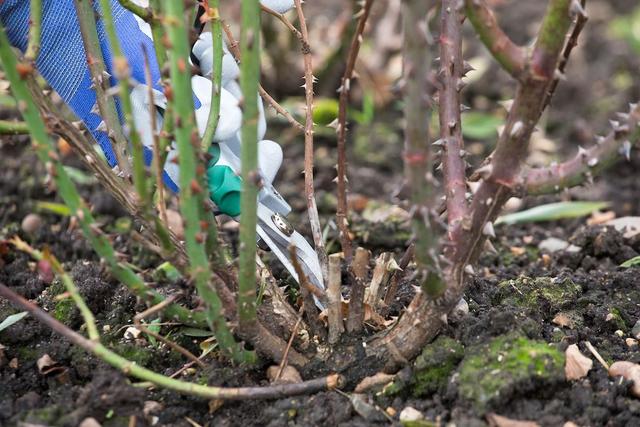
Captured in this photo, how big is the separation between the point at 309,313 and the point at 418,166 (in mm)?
386

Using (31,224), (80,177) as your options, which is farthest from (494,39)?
(80,177)

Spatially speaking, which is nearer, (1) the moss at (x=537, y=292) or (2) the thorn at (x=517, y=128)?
(2) the thorn at (x=517, y=128)

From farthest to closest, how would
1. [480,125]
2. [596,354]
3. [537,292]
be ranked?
[480,125], [537,292], [596,354]

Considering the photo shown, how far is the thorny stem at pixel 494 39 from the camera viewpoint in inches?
42.1

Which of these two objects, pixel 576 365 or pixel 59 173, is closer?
pixel 59 173

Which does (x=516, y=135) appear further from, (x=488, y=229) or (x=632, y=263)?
(x=632, y=263)

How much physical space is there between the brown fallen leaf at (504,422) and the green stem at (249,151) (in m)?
0.38

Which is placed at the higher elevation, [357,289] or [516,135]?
[516,135]

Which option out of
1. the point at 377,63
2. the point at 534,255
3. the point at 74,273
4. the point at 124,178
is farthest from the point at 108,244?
the point at 377,63

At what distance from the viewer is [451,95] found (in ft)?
4.31

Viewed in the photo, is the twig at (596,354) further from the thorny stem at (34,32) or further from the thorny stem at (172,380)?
the thorny stem at (34,32)

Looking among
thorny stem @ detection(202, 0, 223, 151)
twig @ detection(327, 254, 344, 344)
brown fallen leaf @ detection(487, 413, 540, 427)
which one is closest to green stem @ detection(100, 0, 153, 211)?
thorny stem @ detection(202, 0, 223, 151)

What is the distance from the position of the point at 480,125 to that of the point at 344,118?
177 centimetres

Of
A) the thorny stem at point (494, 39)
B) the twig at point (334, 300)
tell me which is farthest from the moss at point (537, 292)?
the thorny stem at point (494, 39)
